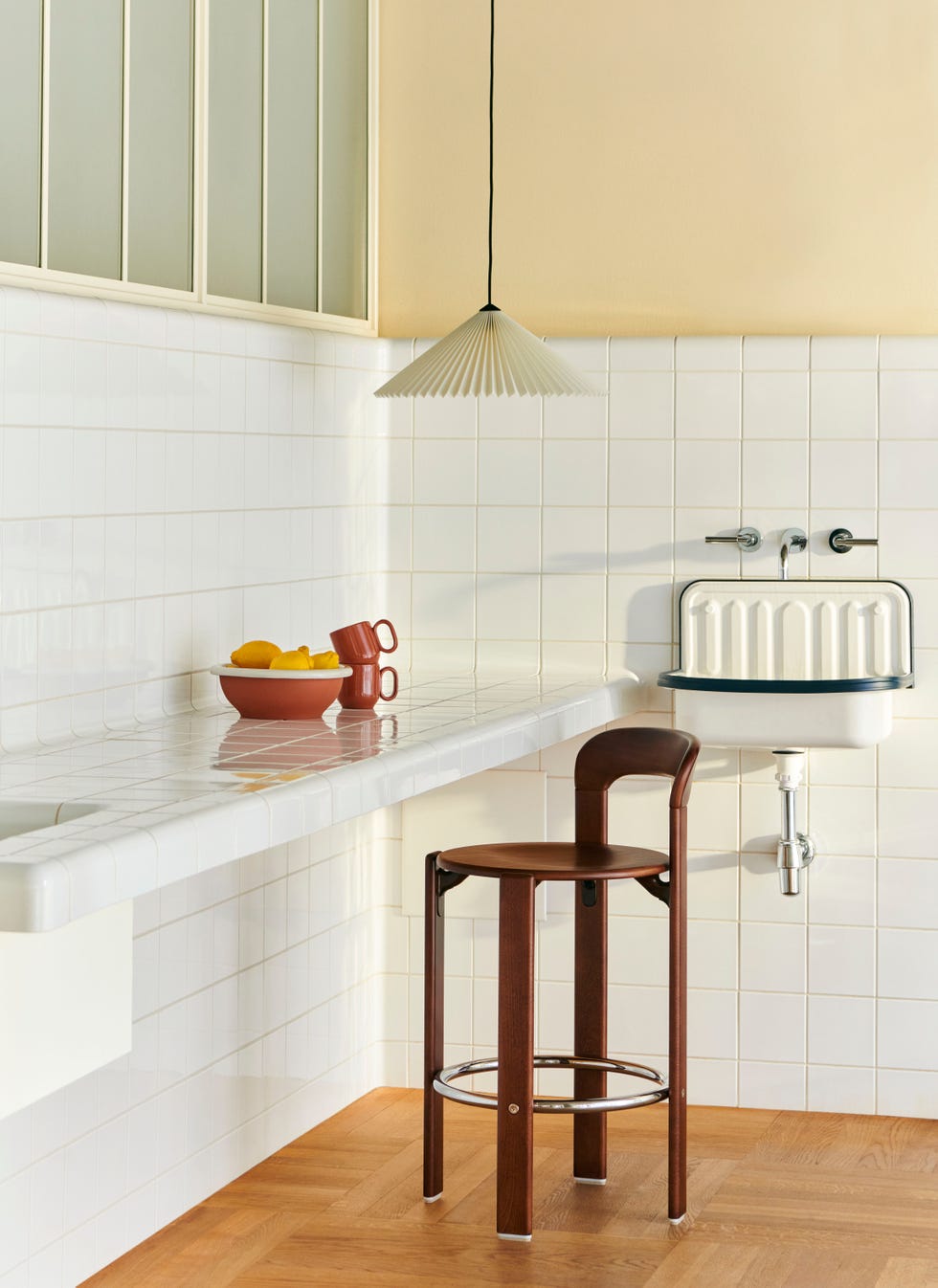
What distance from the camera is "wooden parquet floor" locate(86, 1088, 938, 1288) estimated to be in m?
3.02

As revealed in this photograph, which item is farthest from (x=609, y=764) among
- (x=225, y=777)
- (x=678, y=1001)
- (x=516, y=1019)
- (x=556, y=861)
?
(x=225, y=777)

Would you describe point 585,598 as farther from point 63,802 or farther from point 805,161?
point 63,802

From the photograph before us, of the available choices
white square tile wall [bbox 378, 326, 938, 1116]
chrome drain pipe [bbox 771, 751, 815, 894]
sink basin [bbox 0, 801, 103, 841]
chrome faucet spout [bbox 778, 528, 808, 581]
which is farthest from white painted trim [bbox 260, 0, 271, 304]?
sink basin [bbox 0, 801, 103, 841]

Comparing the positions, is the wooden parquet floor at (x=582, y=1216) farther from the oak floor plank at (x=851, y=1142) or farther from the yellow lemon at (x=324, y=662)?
the yellow lemon at (x=324, y=662)

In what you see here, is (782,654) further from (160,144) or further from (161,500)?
(160,144)

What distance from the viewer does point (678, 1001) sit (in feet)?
10.5

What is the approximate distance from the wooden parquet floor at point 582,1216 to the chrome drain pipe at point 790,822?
1.81 feet

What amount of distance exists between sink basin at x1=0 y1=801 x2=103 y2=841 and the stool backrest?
1.39 m

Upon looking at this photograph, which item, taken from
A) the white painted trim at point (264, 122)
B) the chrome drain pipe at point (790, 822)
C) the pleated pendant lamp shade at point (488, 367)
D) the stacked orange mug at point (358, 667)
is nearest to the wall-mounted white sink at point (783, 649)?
the chrome drain pipe at point (790, 822)

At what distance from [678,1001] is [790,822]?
2.80 ft

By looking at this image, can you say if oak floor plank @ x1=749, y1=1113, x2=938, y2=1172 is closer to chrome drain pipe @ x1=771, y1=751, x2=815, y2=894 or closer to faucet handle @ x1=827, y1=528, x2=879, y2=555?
chrome drain pipe @ x1=771, y1=751, x2=815, y2=894

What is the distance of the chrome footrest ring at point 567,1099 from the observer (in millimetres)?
3109

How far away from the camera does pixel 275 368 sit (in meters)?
3.67

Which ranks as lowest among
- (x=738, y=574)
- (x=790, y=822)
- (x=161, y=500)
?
(x=790, y=822)
